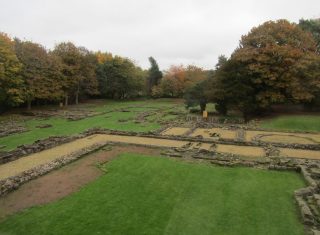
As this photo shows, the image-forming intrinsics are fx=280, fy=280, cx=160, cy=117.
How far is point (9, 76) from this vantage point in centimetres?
3416

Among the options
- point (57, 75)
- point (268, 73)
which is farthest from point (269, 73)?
point (57, 75)

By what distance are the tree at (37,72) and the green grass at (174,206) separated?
94.0 feet

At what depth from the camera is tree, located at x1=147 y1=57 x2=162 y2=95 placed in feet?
219

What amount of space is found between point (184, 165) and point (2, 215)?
27.8 ft

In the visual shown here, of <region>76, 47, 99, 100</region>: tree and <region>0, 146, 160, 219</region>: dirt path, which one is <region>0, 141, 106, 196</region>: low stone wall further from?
<region>76, 47, 99, 100</region>: tree

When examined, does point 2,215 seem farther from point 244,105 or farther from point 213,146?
point 244,105

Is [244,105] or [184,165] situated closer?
[184,165]

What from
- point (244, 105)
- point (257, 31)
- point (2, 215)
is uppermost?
point (257, 31)

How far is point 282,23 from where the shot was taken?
107ft

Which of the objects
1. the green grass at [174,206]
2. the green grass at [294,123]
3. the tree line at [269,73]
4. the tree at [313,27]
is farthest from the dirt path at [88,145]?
the tree at [313,27]

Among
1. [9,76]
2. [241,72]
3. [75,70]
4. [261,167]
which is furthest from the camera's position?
[75,70]

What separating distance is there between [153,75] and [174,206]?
5827cm

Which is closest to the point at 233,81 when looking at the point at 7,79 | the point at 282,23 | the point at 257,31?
the point at 257,31

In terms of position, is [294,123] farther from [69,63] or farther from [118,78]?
[118,78]
